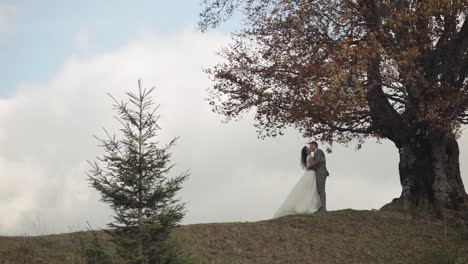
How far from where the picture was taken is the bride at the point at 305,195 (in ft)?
74.3

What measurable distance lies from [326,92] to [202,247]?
594 centimetres

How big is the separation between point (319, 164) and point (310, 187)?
89 cm

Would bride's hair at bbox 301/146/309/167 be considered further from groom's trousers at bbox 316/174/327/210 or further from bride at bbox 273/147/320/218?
groom's trousers at bbox 316/174/327/210

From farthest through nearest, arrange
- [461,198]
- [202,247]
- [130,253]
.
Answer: [461,198]
[202,247]
[130,253]

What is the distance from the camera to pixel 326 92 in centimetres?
1920

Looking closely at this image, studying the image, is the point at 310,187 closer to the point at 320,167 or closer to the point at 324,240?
the point at 320,167

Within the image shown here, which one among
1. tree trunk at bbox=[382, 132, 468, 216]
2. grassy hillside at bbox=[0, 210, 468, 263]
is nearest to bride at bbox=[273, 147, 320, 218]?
grassy hillside at bbox=[0, 210, 468, 263]

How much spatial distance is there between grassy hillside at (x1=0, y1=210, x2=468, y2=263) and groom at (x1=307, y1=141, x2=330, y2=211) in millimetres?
941

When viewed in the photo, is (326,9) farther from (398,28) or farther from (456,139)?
(456,139)

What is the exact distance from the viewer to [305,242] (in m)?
18.9

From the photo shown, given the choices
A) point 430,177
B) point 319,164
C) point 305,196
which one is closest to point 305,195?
point 305,196

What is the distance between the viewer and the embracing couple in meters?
22.5

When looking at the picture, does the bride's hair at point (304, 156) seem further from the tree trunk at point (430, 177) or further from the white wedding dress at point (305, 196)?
the tree trunk at point (430, 177)

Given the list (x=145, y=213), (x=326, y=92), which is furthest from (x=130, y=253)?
(x=326, y=92)
